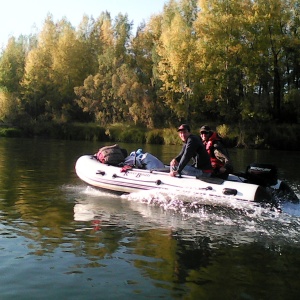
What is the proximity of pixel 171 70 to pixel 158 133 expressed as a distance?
4.77 metres

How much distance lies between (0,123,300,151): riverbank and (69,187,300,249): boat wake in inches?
808

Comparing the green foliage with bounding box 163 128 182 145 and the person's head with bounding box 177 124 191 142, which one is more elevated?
the person's head with bounding box 177 124 191 142

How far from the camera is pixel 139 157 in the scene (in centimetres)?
1034

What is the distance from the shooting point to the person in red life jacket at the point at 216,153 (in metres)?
8.93

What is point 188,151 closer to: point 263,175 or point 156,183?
point 156,183

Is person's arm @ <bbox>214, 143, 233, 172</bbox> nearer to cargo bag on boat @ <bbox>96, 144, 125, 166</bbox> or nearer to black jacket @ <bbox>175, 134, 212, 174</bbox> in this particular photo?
black jacket @ <bbox>175, 134, 212, 174</bbox>

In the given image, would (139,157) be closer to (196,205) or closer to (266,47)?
(196,205)

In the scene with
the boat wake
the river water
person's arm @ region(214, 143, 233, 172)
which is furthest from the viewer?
person's arm @ region(214, 143, 233, 172)

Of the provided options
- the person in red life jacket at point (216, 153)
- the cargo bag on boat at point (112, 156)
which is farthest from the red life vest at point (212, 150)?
the cargo bag on boat at point (112, 156)

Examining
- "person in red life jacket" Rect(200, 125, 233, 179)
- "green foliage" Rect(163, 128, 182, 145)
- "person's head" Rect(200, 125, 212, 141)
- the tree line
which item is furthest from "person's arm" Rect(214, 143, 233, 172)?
"green foliage" Rect(163, 128, 182, 145)

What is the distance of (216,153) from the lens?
9.04 meters

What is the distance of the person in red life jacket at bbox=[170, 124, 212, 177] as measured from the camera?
870cm

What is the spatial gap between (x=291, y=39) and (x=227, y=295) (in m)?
29.3

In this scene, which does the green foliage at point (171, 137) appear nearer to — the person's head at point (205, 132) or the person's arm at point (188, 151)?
the person's head at point (205, 132)
